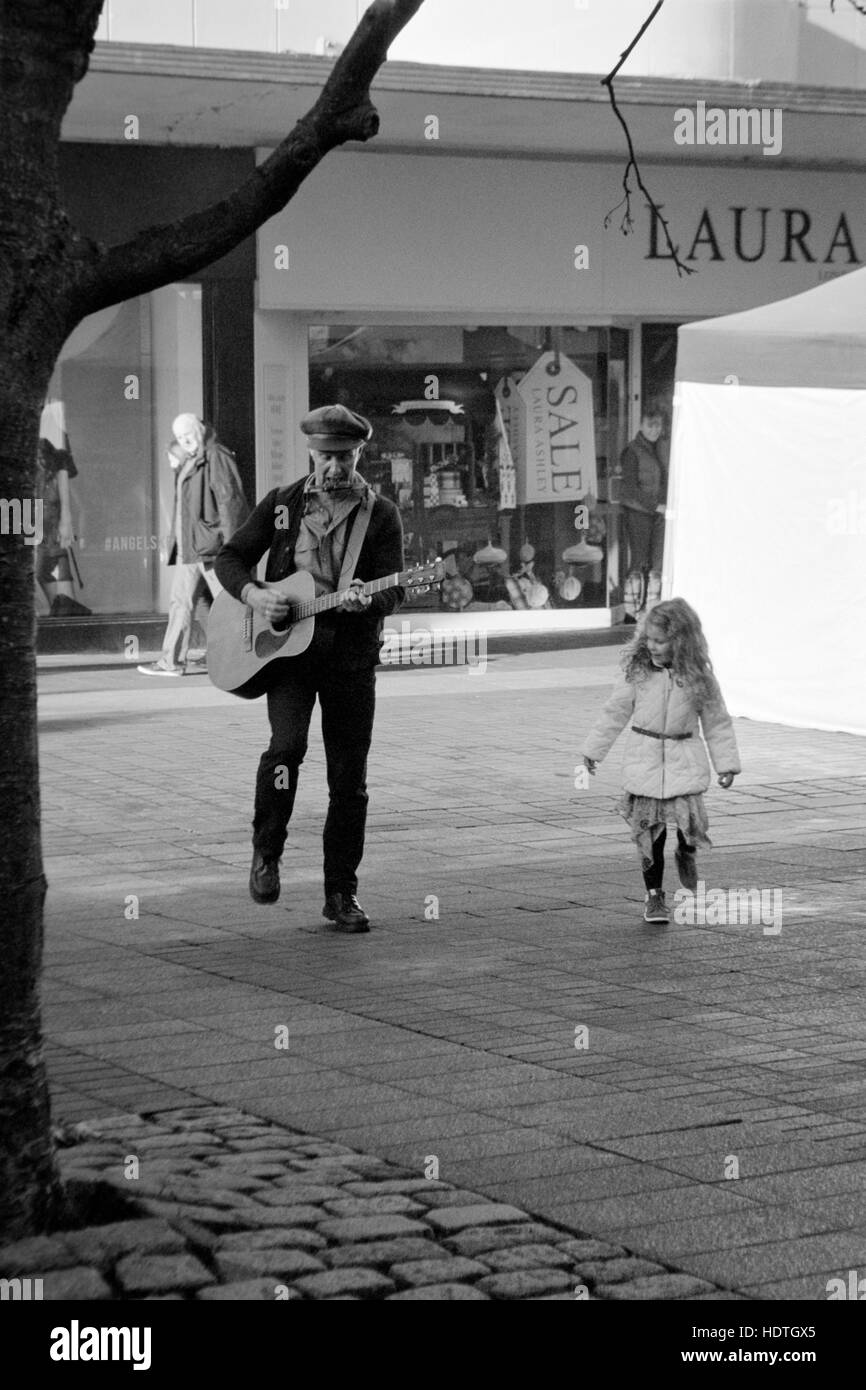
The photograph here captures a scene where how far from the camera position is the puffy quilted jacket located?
802 centimetres

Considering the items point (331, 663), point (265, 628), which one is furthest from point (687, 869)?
point (265, 628)

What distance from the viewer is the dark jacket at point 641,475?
820 inches

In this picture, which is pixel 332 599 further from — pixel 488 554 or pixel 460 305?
pixel 488 554

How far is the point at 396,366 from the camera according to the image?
65.9 feet

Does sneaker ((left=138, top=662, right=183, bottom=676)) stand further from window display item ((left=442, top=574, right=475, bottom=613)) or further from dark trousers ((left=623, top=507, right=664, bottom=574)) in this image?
dark trousers ((left=623, top=507, right=664, bottom=574))

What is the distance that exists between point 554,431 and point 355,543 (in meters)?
13.0

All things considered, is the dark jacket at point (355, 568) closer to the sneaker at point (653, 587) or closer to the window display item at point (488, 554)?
the window display item at point (488, 554)

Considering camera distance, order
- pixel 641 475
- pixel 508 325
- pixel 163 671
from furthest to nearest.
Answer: pixel 641 475 → pixel 508 325 → pixel 163 671

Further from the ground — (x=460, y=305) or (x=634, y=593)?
(x=460, y=305)

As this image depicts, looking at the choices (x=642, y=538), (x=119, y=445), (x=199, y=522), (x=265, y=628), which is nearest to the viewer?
(x=265, y=628)

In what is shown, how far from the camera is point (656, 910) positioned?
25.8ft

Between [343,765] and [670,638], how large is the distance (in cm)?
133
